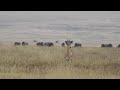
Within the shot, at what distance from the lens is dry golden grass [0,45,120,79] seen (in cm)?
643

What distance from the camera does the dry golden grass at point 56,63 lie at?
643 cm

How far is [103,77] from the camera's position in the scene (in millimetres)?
6426

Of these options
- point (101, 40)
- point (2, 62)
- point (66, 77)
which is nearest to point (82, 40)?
point (101, 40)

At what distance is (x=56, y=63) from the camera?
259 inches

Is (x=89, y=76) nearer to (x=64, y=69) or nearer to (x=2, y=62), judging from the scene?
(x=64, y=69)
